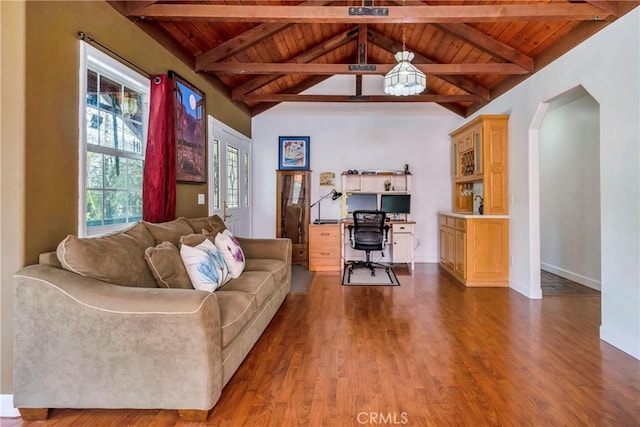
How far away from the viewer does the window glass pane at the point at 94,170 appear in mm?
2221

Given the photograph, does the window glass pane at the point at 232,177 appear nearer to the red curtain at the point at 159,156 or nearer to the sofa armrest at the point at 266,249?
the sofa armrest at the point at 266,249

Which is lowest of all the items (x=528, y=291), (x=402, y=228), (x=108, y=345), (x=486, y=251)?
(x=528, y=291)

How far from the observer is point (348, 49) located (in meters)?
5.19

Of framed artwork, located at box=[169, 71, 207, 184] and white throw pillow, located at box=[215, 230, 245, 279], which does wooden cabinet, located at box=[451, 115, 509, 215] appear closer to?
white throw pillow, located at box=[215, 230, 245, 279]

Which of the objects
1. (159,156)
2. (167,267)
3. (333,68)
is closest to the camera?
(167,267)

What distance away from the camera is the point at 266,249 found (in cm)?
349

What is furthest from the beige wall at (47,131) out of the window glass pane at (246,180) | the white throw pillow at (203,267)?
the window glass pane at (246,180)

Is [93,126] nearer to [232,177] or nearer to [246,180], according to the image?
[232,177]

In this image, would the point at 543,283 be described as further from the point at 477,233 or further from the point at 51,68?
the point at 51,68

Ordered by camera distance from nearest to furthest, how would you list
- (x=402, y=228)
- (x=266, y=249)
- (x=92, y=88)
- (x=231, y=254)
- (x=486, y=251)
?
1. (x=92, y=88)
2. (x=231, y=254)
3. (x=266, y=249)
4. (x=486, y=251)
5. (x=402, y=228)

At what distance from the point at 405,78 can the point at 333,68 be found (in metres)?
1.09

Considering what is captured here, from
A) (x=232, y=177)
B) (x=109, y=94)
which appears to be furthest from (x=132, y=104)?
(x=232, y=177)

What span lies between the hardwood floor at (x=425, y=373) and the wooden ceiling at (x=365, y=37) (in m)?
2.57

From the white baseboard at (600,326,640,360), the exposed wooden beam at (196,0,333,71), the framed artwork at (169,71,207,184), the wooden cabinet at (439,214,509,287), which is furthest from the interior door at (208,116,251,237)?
the white baseboard at (600,326,640,360)
